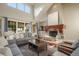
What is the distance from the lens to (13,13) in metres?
1.86

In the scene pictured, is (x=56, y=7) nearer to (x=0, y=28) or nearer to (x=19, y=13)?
(x=19, y=13)

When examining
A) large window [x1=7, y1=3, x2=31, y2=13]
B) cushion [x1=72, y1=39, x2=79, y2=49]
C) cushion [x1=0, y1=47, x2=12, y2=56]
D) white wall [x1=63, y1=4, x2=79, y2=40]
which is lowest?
cushion [x1=0, y1=47, x2=12, y2=56]

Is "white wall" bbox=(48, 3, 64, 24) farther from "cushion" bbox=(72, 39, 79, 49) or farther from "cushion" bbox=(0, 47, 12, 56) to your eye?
"cushion" bbox=(0, 47, 12, 56)

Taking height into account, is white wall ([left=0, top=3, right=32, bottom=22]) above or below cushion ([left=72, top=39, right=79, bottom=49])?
above

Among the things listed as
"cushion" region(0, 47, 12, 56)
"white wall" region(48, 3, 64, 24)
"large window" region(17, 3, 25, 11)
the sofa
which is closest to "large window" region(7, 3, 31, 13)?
"large window" region(17, 3, 25, 11)

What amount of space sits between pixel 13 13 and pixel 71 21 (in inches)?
36.9

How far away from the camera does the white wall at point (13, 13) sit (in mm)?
1825

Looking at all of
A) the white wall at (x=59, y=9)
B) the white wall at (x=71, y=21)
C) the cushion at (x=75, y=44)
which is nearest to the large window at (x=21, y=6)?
the white wall at (x=59, y=9)

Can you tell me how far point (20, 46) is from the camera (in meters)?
1.89

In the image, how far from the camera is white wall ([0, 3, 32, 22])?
1.83 m

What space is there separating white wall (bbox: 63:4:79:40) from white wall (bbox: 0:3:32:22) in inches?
23.8

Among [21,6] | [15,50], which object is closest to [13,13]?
[21,6]

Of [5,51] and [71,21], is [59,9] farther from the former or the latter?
[5,51]

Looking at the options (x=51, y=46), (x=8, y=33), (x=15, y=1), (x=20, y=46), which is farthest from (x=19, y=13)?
(x=51, y=46)
